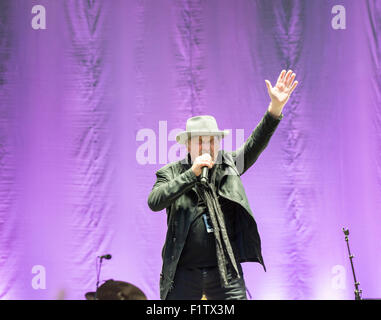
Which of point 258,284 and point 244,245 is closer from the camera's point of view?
point 244,245

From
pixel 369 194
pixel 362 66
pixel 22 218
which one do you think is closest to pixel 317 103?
pixel 362 66

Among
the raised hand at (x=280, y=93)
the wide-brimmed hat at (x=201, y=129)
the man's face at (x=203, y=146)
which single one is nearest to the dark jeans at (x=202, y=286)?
the man's face at (x=203, y=146)

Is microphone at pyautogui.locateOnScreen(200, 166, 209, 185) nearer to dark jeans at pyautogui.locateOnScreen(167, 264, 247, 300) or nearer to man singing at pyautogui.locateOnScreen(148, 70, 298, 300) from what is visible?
man singing at pyautogui.locateOnScreen(148, 70, 298, 300)

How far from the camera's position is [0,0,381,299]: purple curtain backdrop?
3996 mm

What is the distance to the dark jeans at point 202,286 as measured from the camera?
2127 millimetres

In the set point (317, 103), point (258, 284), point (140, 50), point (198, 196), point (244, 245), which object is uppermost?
point (140, 50)

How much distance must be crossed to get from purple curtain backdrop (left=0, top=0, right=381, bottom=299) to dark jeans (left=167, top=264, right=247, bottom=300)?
→ 1874 millimetres

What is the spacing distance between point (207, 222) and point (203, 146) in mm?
391

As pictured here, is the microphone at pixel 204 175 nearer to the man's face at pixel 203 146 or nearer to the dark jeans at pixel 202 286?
the man's face at pixel 203 146

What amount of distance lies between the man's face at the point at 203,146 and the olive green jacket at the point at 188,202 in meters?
0.06

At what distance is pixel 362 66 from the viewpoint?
407cm

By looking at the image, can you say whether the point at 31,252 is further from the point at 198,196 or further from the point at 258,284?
the point at 198,196

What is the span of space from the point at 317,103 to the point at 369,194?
0.91 metres
